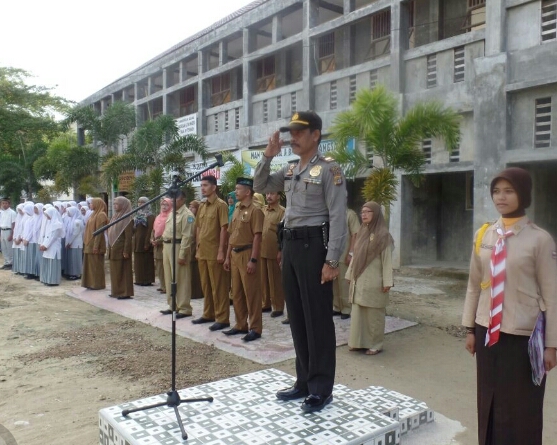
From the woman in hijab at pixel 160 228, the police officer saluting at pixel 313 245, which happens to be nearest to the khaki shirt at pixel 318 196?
the police officer saluting at pixel 313 245

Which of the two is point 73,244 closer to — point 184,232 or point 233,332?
point 184,232

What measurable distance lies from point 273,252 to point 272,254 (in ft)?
0.12

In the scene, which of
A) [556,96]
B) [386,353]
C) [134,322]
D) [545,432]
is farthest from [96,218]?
[556,96]

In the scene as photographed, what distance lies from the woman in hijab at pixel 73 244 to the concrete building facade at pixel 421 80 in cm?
628

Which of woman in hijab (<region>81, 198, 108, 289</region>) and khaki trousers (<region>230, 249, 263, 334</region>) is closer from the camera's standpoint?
khaki trousers (<region>230, 249, 263, 334</region>)

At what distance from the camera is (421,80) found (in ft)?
39.7

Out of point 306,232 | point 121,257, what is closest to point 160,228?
point 121,257

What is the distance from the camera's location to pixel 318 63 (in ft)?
49.3

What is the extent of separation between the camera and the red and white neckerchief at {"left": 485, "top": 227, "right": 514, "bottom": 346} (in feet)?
8.93

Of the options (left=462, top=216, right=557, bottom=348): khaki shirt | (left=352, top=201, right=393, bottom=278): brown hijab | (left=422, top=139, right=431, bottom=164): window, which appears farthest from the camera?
(left=422, top=139, right=431, bottom=164): window

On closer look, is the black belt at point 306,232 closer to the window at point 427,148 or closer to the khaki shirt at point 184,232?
the khaki shirt at point 184,232

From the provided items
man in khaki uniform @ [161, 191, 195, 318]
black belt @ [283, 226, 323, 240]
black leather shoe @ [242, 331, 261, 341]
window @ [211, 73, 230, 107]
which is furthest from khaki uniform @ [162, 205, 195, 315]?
window @ [211, 73, 230, 107]

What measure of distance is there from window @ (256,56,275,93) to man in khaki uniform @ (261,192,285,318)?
10070 millimetres

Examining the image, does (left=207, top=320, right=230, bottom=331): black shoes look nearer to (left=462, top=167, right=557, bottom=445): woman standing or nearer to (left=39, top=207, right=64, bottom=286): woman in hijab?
(left=462, top=167, right=557, bottom=445): woman standing
